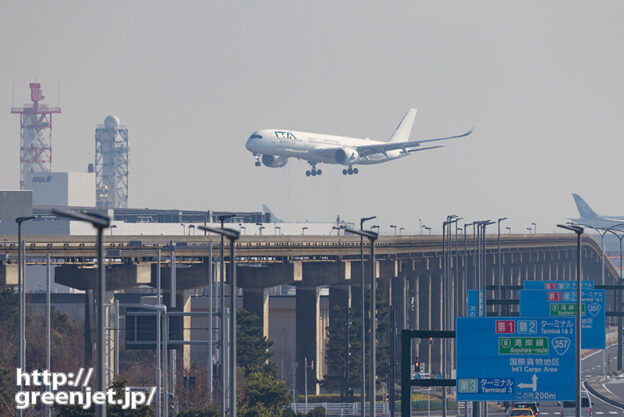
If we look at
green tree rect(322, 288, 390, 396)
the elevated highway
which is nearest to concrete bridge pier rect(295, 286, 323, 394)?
the elevated highway

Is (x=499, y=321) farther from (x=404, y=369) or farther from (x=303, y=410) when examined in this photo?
(x=303, y=410)

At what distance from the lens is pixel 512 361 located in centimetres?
5072

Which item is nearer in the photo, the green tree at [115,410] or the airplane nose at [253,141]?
the green tree at [115,410]

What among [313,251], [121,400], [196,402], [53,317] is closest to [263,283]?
[313,251]

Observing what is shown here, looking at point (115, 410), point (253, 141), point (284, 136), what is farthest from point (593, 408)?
point (284, 136)

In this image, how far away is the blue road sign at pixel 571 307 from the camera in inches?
2820

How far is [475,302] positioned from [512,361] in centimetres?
3227

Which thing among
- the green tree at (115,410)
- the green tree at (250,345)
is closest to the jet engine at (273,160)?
the green tree at (250,345)

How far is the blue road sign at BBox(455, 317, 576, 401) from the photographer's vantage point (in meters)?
50.1

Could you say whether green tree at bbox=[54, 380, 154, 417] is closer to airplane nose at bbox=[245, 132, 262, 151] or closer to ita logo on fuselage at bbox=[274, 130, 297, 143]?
airplane nose at bbox=[245, 132, 262, 151]

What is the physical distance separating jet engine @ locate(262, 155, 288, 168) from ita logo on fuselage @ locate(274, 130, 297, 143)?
2386mm

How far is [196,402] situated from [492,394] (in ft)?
118

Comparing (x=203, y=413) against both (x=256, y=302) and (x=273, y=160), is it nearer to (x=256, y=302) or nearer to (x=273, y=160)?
(x=256, y=302)

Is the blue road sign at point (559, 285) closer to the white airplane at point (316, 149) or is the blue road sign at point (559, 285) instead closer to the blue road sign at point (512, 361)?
the blue road sign at point (512, 361)
